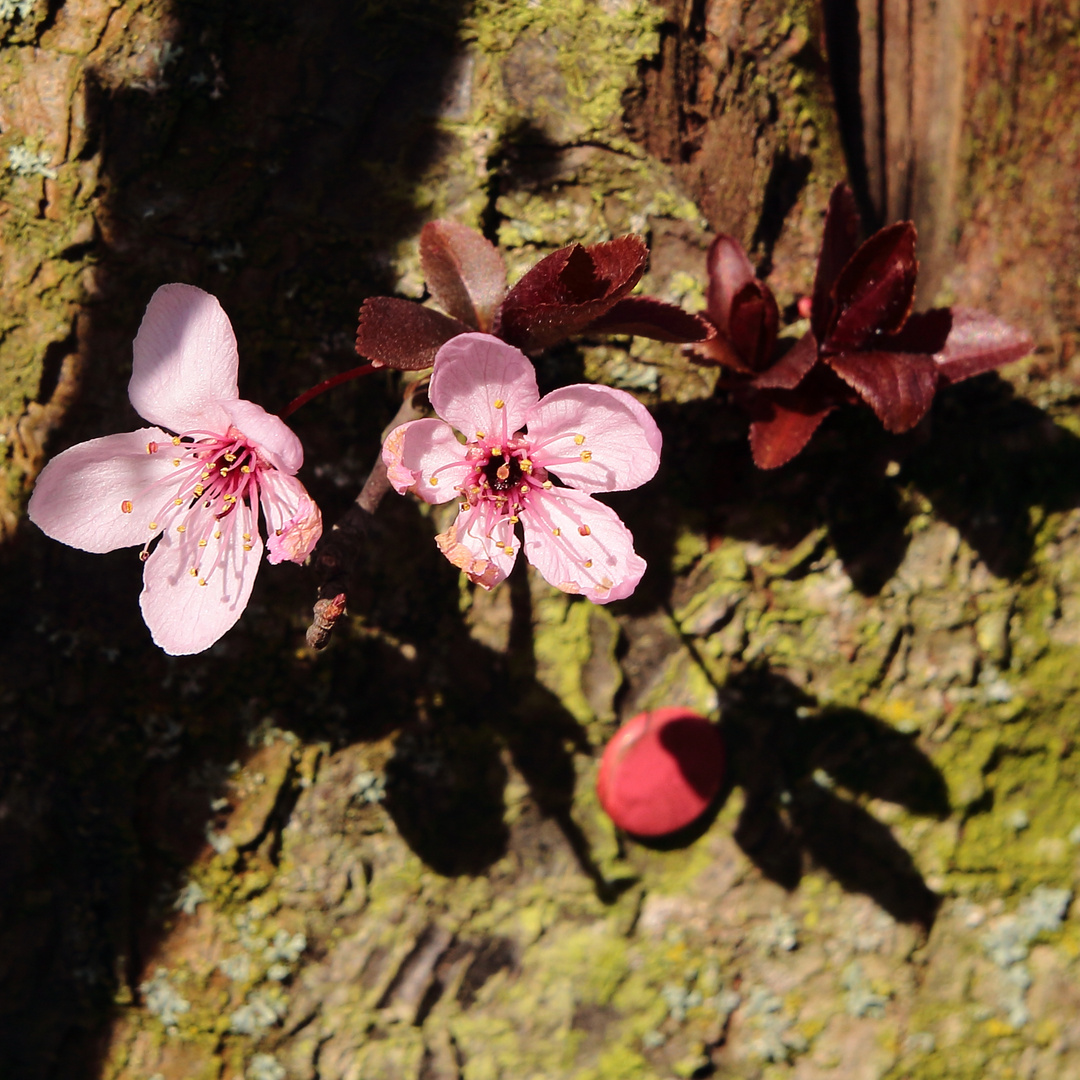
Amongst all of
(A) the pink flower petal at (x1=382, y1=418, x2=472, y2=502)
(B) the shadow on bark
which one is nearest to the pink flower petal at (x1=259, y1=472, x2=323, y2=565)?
(A) the pink flower petal at (x1=382, y1=418, x2=472, y2=502)

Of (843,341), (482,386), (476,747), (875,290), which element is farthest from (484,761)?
(875,290)

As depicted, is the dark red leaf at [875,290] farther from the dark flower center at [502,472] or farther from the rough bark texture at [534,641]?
the dark flower center at [502,472]

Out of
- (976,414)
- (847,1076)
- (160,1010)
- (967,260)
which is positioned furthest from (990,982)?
(160,1010)

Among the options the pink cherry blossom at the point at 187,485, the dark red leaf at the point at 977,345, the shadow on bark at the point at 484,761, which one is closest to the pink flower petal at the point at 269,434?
the pink cherry blossom at the point at 187,485

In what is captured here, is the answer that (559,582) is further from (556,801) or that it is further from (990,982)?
(990,982)

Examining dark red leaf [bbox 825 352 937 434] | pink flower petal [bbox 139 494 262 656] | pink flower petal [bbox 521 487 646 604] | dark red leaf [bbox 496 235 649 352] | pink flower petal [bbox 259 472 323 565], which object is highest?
dark red leaf [bbox 496 235 649 352]

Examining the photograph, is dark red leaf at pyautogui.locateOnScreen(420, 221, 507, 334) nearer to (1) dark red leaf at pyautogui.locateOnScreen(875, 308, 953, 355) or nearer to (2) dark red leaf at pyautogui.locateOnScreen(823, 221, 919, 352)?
(2) dark red leaf at pyautogui.locateOnScreen(823, 221, 919, 352)
